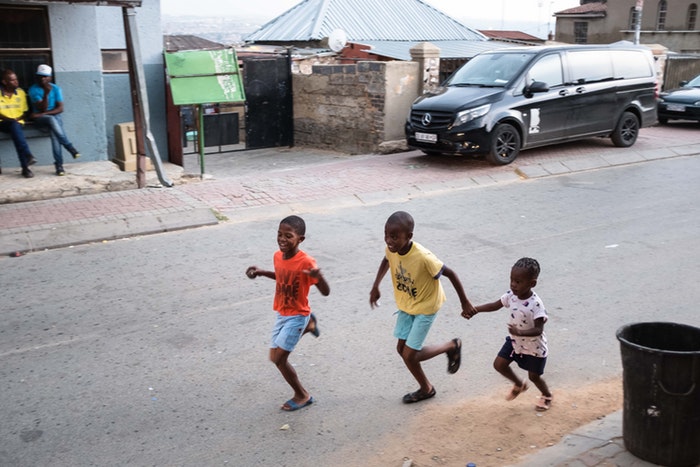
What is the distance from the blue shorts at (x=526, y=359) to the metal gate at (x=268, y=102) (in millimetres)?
12599

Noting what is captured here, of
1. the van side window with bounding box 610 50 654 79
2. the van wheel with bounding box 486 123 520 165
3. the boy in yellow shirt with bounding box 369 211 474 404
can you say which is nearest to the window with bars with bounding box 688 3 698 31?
the van side window with bounding box 610 50 654 79

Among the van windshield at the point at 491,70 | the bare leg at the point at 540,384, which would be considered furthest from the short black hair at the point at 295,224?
the van windshield at the point at 491,70

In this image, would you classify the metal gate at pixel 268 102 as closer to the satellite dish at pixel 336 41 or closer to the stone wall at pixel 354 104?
the stone wall at pixel 354 104

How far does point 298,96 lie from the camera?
16.8 m

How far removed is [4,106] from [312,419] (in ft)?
26.6

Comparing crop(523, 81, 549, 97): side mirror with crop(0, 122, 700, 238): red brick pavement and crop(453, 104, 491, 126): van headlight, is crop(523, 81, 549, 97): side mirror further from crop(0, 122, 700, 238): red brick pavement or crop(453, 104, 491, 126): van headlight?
crop(0, 122, 700, 238): red brick pavement

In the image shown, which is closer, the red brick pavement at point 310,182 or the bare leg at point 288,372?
the bare leg at point 288,372

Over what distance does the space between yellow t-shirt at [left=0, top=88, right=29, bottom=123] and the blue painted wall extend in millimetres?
766

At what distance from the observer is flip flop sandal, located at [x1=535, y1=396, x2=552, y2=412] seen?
15.4 ft

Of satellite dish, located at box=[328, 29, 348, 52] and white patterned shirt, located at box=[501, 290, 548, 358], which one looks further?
satellite dish, located at box=[328, 29, 348, 52]

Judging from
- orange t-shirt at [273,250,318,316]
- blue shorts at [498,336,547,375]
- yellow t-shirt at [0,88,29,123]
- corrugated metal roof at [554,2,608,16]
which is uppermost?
corrugated metal roof at [554,2,608,16]

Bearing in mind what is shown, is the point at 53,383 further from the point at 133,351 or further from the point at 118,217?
the point at 118,217

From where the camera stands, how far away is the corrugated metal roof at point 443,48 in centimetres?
2269

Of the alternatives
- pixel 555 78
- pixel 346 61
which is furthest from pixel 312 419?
pixel 346 61
